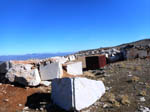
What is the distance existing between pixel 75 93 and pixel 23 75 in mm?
3434

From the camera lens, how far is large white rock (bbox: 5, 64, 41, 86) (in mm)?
7563

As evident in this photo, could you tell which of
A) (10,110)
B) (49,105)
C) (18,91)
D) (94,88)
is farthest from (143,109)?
(18,91)

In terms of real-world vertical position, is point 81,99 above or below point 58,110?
above

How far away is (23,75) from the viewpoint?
7.70 metres

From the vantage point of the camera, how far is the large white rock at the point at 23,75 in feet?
24.8

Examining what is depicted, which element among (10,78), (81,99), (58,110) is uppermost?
(10,78)

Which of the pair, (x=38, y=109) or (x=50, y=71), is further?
(x=50, y=71)

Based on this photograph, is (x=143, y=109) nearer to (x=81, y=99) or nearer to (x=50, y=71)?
(x=81, y=99)

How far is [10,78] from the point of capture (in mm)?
7957

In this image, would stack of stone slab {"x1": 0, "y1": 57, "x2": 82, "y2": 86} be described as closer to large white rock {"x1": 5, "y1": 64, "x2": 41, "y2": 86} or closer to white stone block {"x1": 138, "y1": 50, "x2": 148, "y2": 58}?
large white rock {"x1": 5, "y1": 64, "x2": 41, "y2": 86}

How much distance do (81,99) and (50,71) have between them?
3.38 metres

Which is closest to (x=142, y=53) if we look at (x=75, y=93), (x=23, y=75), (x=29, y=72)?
(x=29, y=72)

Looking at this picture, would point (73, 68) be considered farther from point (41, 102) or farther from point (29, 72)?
point (41, 102)

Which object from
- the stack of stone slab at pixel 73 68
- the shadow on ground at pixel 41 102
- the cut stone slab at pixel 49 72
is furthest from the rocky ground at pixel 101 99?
the stack of stone slab at pixel 73 68
